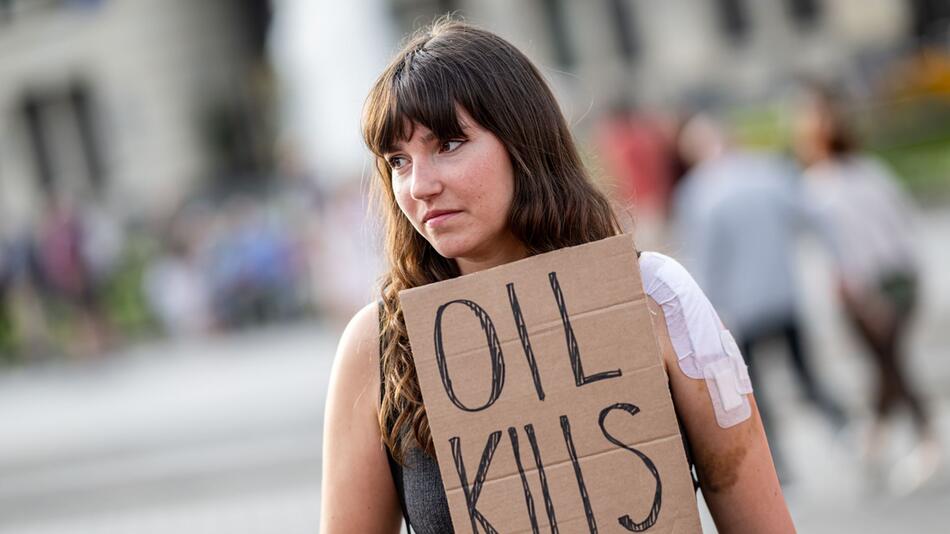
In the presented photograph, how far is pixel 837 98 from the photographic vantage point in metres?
6.70

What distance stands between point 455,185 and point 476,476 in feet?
1.39

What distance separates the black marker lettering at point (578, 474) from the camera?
204 centimetres

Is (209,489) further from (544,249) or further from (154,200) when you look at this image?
(154,200)

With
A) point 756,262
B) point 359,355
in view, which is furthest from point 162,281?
point 359,355

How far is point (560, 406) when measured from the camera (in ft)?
6.73

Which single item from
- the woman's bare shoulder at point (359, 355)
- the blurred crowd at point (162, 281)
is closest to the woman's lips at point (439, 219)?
the woman's bare shoulder at point (359, 355)

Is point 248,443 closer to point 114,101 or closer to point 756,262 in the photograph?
point 756,262

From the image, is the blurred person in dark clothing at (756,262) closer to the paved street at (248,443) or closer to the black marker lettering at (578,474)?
the paved street at (248,443)

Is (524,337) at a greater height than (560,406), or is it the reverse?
(524,337)

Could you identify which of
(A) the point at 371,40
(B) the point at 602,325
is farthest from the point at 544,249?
(A) the point at 371,40

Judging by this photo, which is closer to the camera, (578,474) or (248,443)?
(578,474)

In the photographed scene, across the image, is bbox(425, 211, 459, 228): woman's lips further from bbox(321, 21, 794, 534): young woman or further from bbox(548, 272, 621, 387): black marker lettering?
bbox(548, 272, 621, 387): black marker lettering

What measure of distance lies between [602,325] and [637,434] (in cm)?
16

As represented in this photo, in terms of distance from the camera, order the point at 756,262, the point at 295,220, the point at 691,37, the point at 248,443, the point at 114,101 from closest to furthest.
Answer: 1. the point at 756,262
2. the point at 248,443
3. the point at 295,220
4. the point at 691,37
5. the point at 114,101
